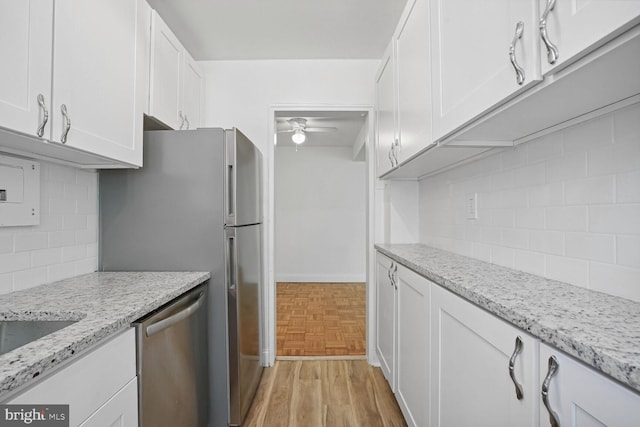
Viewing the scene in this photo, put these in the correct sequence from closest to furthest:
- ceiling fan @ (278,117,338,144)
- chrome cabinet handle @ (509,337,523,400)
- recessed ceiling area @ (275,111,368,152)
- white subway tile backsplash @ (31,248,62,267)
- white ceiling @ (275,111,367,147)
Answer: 1. chrome cabinet handle @ (509,337,523,400)
2. white subway tile backsplash @ (31,248,62,267)
3. white ceiling @ (275,111,367,147)
4. ceiling fan @ (278,117,338,144)
5. recessed ceiling area @ (275,111,368,152)

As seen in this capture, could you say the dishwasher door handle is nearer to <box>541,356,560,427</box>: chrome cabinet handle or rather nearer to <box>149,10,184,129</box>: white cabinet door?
<box>149,10,184,129</box>: white cabinet door

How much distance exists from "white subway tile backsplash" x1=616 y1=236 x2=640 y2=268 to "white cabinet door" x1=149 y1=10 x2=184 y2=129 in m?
1.99

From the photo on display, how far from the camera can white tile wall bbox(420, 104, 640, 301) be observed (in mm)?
881

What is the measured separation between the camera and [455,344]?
1.10 metres

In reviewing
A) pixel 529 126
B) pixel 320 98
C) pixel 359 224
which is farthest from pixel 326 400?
pixel 359 224

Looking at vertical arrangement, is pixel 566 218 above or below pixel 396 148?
below

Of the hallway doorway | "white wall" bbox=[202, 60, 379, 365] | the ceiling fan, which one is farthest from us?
the hallway doorway

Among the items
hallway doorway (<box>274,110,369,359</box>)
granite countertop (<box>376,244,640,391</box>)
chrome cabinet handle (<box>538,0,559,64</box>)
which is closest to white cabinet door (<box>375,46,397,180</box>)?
granite countertop (<box>376,244,640,391</box>)

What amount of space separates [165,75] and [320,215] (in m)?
3.91

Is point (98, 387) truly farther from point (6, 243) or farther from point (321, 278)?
point (321, 278)

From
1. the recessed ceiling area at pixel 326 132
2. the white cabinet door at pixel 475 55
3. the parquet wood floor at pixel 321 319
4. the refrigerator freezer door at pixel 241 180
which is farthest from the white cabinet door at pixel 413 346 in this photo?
the recessed ceiling area at pixel 326 132

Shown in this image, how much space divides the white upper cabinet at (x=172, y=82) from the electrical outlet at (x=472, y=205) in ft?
5.69

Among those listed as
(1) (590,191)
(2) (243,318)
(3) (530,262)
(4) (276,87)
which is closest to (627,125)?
(1) (590,191)

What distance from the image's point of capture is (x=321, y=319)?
11.9 ft
